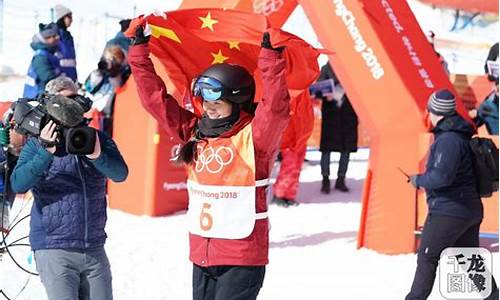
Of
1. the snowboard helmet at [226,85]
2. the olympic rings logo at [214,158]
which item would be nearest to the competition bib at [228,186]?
the olympic rings logo at [214,158]

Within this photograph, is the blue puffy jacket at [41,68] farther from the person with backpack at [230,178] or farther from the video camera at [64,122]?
the person with backpack at [230,178]

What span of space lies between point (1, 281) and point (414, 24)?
3.97 metres

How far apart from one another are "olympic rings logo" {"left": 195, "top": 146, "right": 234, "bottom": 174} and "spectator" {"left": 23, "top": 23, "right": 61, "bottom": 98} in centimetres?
581

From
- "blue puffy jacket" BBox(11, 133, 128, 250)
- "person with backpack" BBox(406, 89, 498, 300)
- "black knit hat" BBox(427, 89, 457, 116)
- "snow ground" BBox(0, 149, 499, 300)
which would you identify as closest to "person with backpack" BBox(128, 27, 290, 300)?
"blue puffy jacket" BBox(11, 133, 128, 250)

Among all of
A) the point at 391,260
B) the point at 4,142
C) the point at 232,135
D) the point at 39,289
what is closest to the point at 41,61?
the point at 39,289

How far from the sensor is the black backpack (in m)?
4.48

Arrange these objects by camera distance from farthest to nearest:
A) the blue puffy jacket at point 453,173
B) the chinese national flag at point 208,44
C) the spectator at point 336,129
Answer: the spectator at point 336,129, the blue puffy jacket at point 453,173, the chinese national flag at point 208,44

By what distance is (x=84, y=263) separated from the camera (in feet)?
11.2

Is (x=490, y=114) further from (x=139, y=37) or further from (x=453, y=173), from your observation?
(x=139, y=37)

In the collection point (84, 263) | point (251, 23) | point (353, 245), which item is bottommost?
point (353, 245)

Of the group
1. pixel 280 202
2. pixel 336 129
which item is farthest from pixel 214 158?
pixel 336 129

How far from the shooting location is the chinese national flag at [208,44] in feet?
13.4

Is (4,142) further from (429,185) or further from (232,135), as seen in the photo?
(429,185)

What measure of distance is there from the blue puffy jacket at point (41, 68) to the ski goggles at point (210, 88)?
5.81 meters
